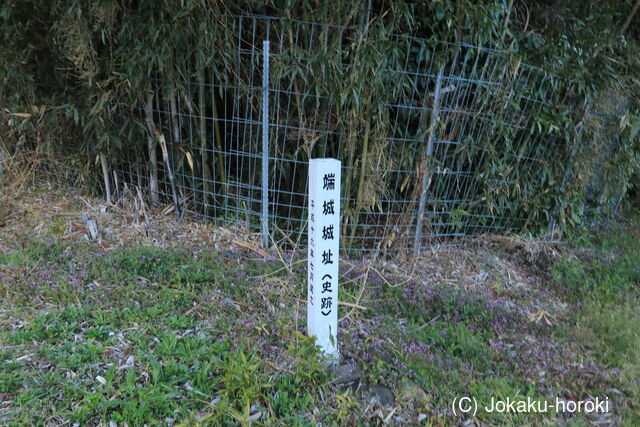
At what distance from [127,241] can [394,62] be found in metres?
2.24

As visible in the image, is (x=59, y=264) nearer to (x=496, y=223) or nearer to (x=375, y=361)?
(x=375, y=361)

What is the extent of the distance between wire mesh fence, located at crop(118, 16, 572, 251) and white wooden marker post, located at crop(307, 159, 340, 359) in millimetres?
1189

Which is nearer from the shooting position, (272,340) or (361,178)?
(272,340)

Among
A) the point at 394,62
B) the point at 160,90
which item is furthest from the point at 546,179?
the point at 160,90

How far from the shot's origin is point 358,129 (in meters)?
3.21

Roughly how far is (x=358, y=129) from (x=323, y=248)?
1430 millimetres

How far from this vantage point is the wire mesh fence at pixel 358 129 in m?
3.04

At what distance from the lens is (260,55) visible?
3160 mm

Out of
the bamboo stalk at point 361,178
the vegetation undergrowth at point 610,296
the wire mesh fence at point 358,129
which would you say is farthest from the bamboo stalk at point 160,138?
the vegetation undergrowth at point 610,296

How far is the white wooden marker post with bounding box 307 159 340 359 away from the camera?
6.48 ft

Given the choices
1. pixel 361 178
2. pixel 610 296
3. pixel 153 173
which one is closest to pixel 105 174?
pixel 153 173

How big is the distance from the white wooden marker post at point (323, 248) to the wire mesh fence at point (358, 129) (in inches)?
46.8

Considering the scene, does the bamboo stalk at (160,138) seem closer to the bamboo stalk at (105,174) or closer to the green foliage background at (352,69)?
the green foliage background at (352,69)
